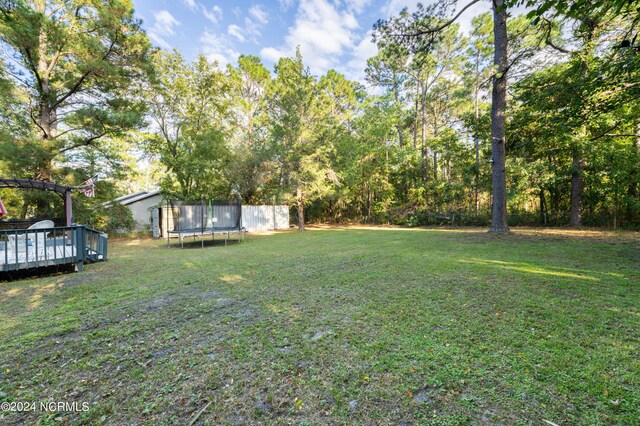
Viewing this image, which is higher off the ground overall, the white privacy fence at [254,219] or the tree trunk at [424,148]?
the tree trunk at [424,148]

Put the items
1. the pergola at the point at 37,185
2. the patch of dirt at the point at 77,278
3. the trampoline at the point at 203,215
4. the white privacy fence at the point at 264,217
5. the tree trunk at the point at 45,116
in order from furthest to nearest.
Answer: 1. the white privacy fence at the point at 264,217
2. the trampoline at the point at 203,215
3. the tree trunk at the point at 45,116
4. the pergola at the point at 37,185
5. the patch of dirt at the point at 77,278

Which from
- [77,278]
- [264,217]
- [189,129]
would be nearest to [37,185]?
[77,278]

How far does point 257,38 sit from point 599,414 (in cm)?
1599

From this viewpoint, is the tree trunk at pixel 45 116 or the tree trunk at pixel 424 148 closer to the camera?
the tree trunk at pixel 45 116

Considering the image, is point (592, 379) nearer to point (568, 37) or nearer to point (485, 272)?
point (485, 272)

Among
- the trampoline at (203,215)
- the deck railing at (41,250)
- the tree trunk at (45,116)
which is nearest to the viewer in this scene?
the deck railing at (41,250)

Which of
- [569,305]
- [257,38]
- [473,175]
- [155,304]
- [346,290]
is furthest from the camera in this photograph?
[473,175]

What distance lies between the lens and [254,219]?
54.4ft

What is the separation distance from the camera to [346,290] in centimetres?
383

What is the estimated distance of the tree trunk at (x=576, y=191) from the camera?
10.8 meters

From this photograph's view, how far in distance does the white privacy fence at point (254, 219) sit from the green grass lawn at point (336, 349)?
9.47m

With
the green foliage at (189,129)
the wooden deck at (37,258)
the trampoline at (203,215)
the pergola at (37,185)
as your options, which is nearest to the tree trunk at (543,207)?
the trampoline at (203,215)

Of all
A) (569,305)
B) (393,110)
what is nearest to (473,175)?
(393,110)

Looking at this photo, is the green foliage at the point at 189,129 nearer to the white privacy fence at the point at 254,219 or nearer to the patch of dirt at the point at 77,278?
the white privacy fence at the point at 254,219
